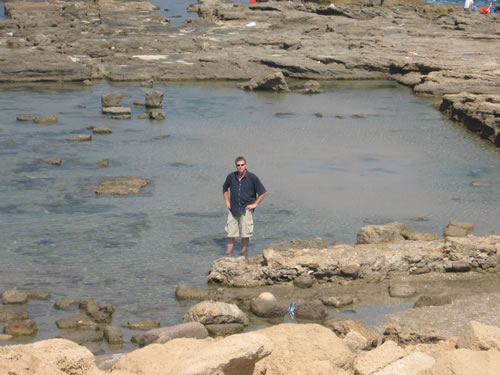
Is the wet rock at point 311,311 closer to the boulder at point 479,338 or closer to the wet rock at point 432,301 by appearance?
the wet rock at point 432,301

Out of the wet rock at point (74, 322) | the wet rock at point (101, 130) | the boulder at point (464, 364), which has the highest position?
the boulder at point (464, 364)

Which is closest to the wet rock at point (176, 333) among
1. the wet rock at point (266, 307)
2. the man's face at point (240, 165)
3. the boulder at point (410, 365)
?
the wet rock at point (266, 307)

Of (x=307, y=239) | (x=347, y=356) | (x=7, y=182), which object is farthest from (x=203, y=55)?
(x=347, y=356)

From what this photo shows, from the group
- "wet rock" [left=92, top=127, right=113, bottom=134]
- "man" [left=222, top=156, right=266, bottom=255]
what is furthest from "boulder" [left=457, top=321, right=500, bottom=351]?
"wet rock" [left=92, top=127, right=113, bottom=134]

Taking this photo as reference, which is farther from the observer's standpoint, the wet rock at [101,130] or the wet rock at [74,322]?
the wet rock at [101,130]

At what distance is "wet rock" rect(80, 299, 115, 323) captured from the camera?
10719 millimetres

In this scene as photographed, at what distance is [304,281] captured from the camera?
39.2ft

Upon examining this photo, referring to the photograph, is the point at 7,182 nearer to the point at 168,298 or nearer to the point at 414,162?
the point at 168,298

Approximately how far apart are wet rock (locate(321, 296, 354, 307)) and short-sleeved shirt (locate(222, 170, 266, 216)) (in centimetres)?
232

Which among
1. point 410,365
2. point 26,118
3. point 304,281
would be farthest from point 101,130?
point 410,365

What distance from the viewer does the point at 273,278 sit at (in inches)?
473

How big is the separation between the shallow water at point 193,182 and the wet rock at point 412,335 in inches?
120

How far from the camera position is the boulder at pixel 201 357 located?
6.53 m

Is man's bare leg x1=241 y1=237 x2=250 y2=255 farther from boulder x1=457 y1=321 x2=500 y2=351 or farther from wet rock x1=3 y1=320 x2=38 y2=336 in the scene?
boulder x1=457 y1=321 x2=500 y2=351
